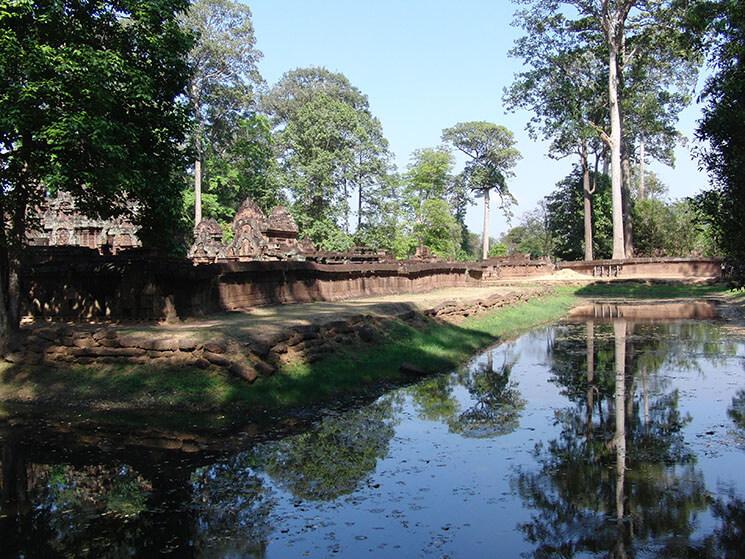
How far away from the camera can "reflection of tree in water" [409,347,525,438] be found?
29.1ft

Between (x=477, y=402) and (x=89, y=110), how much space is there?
742 centimetres

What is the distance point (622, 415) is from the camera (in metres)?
9.01

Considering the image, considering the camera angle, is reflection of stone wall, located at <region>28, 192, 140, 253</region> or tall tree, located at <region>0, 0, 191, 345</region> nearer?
tall tree, located at <region>0, 0, 191, 345</region>

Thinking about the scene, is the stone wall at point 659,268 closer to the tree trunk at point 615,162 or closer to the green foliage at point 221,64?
the tree trunk at point 615,162

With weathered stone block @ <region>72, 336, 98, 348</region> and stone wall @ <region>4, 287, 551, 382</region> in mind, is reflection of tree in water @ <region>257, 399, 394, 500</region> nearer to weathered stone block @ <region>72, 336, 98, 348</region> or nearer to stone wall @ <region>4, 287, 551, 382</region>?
stone wall @ <region>4, 287, 551, 382</region>

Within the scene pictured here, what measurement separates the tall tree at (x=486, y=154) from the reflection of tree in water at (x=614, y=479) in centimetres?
5483

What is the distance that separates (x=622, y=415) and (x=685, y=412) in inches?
36.4

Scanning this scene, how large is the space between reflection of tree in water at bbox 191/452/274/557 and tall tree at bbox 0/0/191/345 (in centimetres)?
505

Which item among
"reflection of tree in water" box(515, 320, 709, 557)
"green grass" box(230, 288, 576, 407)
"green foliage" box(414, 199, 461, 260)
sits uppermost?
"green foliage" box(414, 199, 461, 260)

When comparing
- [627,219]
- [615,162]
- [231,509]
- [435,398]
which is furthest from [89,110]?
[627,219]

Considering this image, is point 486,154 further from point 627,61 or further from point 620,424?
point 620,424

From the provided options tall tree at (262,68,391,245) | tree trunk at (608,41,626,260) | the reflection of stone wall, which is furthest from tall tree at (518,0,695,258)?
the reflection of stone wall

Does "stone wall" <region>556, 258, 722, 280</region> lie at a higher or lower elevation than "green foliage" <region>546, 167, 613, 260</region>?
lower

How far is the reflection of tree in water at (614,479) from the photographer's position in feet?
17.0
